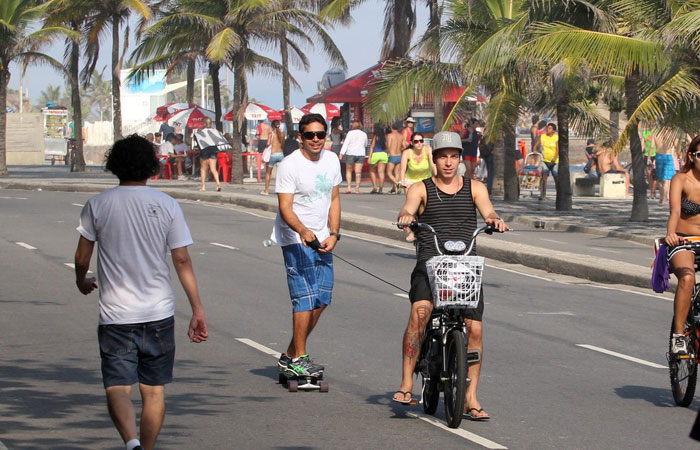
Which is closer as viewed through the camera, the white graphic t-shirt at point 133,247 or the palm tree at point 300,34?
the white graphic t-shirt at point 133,247

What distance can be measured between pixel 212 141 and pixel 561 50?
484 inches

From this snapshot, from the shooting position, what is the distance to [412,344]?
7641 mm

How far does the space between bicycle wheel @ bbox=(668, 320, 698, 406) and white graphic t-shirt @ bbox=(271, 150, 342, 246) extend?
2.54 metres

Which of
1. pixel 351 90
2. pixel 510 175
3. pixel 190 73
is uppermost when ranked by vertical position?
pixel 190 73

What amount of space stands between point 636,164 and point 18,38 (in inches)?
913

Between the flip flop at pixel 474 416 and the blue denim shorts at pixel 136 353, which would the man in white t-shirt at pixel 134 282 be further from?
the flip flop at pixel 474 416

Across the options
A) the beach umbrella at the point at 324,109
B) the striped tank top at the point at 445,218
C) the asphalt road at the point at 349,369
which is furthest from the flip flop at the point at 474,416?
the beach umbrella at the point at 324,109

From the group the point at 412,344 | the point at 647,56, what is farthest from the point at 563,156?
the point at 412,344

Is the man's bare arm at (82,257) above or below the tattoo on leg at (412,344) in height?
above

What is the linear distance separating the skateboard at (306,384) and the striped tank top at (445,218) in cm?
139

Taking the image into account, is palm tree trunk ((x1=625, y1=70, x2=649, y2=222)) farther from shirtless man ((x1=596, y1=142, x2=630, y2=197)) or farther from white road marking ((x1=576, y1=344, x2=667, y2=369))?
white road marking ((x1=576, y1=344, x2=667, y2=369))

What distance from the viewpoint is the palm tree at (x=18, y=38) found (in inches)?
1518

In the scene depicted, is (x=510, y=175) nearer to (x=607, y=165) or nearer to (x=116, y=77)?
(x=607, y=165)

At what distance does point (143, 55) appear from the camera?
38.7 meters
